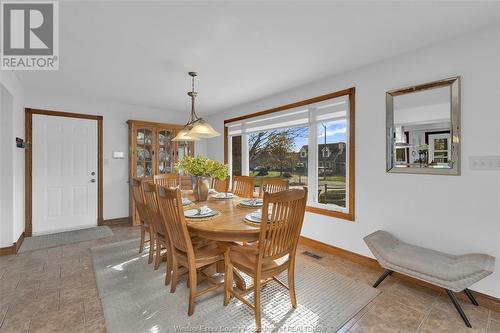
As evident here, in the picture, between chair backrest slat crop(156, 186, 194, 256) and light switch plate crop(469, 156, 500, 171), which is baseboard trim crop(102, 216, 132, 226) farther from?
light switch plate crop(469, 156, 500, 171)

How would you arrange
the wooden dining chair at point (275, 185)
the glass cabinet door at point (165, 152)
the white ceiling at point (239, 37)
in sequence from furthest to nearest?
the glass cabinet door at point (165, 152) < the wooden dining chair at point (275, 185) < the white ceiling at point (239, 37)

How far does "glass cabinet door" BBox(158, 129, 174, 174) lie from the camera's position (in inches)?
189

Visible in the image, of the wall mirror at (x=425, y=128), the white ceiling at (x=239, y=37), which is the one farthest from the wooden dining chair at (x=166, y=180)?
the wall mirror at (x=425, y=128)

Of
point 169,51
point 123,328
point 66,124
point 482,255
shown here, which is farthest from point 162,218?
point 66,124

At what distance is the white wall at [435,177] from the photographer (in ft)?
Result: 6.60

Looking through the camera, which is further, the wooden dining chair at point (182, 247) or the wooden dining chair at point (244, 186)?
the wooden dining chair at point (244, 186)

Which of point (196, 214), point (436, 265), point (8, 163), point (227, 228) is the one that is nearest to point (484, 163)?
point (436, 265)

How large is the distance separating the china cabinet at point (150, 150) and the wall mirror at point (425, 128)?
3874 mm

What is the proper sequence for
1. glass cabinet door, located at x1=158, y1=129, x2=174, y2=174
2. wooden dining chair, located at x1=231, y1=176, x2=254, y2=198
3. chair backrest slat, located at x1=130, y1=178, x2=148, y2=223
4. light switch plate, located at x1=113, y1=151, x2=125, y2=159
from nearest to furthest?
chair backrest slat, located at x1=130, y1=178, x2=148, y2=223 → wooden dining chair, located at x1=231, y1=176, x2=254, y2=198 → light switch plate, located at x1=113, y1=151, x2=125, y2=159 → glass cabinet door, located at x1=158, y1=129, x2=174, y2=174

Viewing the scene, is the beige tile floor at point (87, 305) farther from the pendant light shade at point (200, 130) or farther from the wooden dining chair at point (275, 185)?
the pendant light shade at point (200, 130)

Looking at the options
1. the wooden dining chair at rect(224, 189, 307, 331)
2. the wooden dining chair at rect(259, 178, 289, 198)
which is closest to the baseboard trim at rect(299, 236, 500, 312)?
the wooden dining chair at rect(259, 178, 289, 198)

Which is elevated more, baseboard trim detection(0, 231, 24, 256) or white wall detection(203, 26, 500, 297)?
white wall detection(203, 26, 500, 297)

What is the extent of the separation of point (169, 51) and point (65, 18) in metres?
0.83

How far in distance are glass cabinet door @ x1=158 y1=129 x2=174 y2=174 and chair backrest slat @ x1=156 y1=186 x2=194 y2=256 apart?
3.00m
